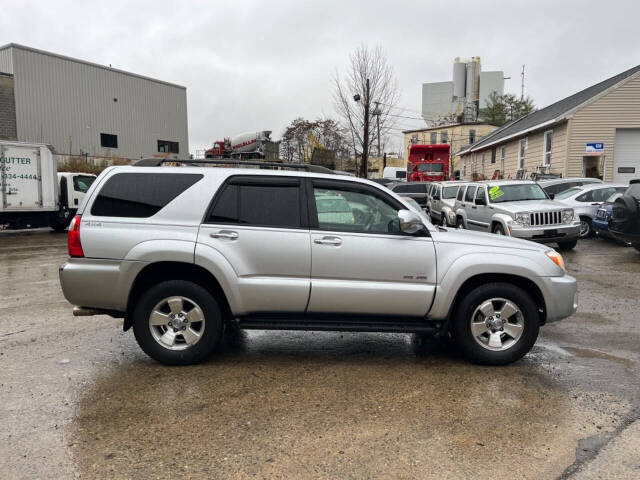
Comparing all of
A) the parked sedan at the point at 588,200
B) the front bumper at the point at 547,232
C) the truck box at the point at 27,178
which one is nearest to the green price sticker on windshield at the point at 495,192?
the front bumper at the point at 547,232

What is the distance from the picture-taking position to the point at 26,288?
8117mm

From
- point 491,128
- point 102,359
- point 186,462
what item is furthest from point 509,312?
point 491,128

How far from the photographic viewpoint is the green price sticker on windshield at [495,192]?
12.2 m

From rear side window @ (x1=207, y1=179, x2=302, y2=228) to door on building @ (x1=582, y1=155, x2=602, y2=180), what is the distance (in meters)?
19.4

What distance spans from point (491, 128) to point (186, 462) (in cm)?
5776

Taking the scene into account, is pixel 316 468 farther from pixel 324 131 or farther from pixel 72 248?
pixel 324 131

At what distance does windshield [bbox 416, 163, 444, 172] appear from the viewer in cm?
2989

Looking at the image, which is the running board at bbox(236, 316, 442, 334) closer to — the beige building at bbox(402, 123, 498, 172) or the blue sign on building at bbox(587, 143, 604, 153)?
the blue sign on building at bbox(587, 143, 604, 153)

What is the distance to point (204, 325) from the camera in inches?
172

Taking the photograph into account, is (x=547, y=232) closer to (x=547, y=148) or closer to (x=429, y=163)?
(x=547, y=148)

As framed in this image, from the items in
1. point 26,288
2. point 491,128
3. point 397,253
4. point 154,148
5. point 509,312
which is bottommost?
point 26,288

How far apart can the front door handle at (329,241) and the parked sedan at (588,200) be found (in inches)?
453

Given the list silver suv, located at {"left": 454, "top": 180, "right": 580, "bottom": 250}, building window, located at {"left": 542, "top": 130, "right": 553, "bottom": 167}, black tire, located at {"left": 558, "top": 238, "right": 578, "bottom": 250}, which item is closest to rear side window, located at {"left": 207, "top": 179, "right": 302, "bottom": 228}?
silver suv, located at {"left": 454, "top": 180, "right": 580, "bottom": 250}

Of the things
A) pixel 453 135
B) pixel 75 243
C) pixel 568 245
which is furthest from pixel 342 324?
pixel 453 135
